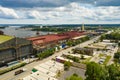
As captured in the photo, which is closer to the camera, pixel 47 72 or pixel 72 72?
pixel 47 72

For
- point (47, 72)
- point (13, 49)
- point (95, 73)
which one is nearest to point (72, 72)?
point (47, 72)

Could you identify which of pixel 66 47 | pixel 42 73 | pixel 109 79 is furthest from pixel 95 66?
pixel 66 47

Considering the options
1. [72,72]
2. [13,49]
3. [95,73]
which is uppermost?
[13,49]

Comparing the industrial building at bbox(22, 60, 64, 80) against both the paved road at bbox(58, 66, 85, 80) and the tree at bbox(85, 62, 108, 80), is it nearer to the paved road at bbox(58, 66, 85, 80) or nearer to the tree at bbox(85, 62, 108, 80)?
the paved road at bbox(58, 66, 85, 80)

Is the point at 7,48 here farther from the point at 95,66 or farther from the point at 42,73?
the point at 95,66

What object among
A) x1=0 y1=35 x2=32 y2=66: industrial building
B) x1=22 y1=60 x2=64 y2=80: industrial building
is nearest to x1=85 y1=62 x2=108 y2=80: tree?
x1=22 y1=60 x2=64 y2=80: industrial building

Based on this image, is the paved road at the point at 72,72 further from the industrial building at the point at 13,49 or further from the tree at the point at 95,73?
the industrial building at the point at 13,49

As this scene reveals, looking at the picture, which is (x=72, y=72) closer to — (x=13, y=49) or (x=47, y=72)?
(x=47, y=72)

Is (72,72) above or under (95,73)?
under
